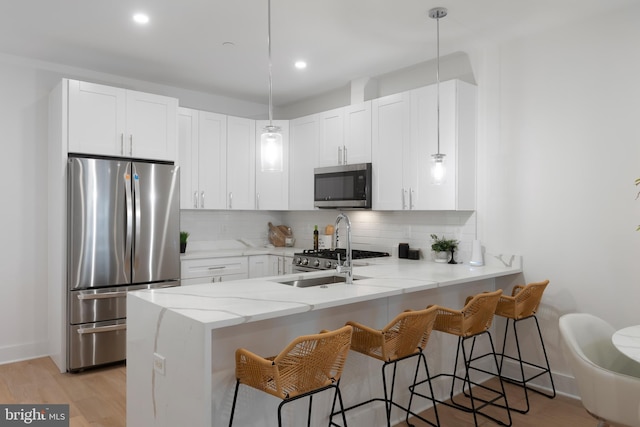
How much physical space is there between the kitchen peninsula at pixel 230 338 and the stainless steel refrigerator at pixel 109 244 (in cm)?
159

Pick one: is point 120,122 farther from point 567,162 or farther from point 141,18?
point 567,162

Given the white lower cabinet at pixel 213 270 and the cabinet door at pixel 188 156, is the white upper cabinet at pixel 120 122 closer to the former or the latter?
the cabinet door at pixel 188 156

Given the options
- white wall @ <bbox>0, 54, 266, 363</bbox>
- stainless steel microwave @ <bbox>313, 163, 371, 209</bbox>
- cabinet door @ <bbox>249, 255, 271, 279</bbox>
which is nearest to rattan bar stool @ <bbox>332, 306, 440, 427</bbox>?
stainless steel microwave @ <bbox>313, 163, 371, 209</bbox>

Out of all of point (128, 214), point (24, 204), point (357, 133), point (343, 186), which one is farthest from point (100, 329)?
point (357, 133)

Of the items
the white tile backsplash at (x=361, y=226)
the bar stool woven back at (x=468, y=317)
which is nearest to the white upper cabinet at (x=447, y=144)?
the white tile backsplash at (x=361, y=226)

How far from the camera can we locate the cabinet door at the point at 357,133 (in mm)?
4442

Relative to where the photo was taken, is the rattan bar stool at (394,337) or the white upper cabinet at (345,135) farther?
the white upper cabinet at (345,135)

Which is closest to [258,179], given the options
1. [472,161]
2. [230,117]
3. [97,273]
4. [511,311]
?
[230,117]

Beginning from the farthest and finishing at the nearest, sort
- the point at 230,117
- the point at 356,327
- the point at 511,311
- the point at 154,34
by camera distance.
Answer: the point at 230,117 < the point at 154,34 < the point at 511,311 < the point at 356,327

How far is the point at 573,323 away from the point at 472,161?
1732 millimetres

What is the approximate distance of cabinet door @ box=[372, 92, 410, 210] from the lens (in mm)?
4117

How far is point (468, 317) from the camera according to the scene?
111 inches

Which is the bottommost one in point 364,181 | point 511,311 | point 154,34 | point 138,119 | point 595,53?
point 511,311

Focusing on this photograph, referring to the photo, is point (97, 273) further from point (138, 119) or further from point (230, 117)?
point (230, 117)
